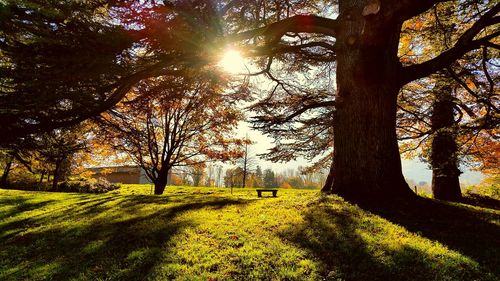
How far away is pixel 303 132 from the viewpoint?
33.2 feet

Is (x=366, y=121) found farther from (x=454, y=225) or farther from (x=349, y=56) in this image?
(x=454, y=225)

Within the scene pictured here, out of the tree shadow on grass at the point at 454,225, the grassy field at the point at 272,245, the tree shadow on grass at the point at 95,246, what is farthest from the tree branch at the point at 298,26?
the tree shadow on grass at the point at 95,246

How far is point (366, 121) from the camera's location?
21.7 feet

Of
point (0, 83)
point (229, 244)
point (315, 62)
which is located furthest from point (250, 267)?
point (315, 62)

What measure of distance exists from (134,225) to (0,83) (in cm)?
369

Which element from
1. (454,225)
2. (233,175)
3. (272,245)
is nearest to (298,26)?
(272,245)

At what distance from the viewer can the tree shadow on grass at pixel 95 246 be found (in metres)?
4.46

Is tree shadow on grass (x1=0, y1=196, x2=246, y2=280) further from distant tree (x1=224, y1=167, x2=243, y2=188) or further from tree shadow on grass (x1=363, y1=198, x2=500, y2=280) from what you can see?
distant tree (x1=224, y1=167, x2=243, y2=188)

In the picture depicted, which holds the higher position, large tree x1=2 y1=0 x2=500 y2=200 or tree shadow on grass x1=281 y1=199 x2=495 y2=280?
large tree x1=2 y1=0 x2=500 y2=200

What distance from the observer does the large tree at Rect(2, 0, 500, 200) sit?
5.28 metres

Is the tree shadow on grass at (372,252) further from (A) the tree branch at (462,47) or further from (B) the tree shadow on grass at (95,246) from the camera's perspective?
(A) the tree branch at (462,47)

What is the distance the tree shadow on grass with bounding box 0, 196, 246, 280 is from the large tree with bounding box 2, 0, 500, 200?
8.26 ft

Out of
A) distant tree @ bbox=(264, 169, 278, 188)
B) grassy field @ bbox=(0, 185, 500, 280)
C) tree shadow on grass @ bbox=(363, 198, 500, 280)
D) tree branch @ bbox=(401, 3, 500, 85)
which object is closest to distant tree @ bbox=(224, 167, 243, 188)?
distant tree @ bbox=(264, 169, 278, 188)

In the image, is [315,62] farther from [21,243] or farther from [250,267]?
[21,243]
